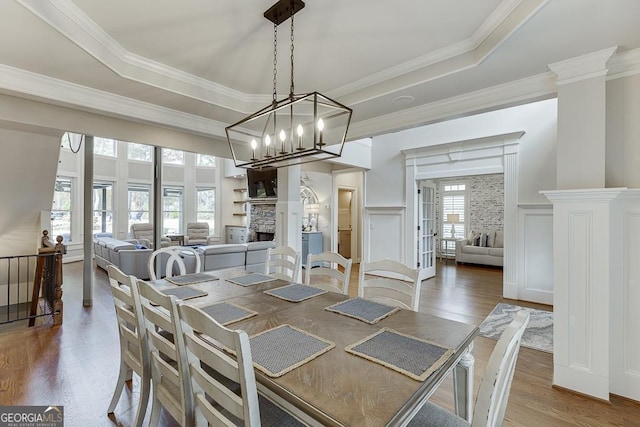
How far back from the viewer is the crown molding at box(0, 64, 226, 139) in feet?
7.77

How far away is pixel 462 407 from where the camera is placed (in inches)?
57.2

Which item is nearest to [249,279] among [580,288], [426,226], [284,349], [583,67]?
[284,349]

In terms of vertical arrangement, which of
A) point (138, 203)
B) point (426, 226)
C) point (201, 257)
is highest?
point (138, 203)

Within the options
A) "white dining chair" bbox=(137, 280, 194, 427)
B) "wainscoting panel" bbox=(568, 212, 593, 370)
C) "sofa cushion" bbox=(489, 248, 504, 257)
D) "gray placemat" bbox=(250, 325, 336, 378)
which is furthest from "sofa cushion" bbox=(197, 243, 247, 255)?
"sofa cushion" bbox=(489, 248, 504, 257)

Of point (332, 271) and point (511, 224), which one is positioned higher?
point (511, 224)

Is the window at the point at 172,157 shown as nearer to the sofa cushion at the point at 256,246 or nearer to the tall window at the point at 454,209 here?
the sofa cushion at the point at 256,246

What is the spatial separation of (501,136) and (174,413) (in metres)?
5.34

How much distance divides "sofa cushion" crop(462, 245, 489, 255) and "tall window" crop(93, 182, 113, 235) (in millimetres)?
9548

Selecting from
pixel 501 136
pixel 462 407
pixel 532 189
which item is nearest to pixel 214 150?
pixel 462 407

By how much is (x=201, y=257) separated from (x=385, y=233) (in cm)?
361

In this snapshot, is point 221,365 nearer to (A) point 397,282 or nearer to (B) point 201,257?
(A) point 397,282

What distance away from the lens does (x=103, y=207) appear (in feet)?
27.2

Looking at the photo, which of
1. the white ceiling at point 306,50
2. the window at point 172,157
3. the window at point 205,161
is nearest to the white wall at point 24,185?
the white ceiling at point 306,50

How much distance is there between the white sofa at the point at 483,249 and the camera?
7168 millimetres
